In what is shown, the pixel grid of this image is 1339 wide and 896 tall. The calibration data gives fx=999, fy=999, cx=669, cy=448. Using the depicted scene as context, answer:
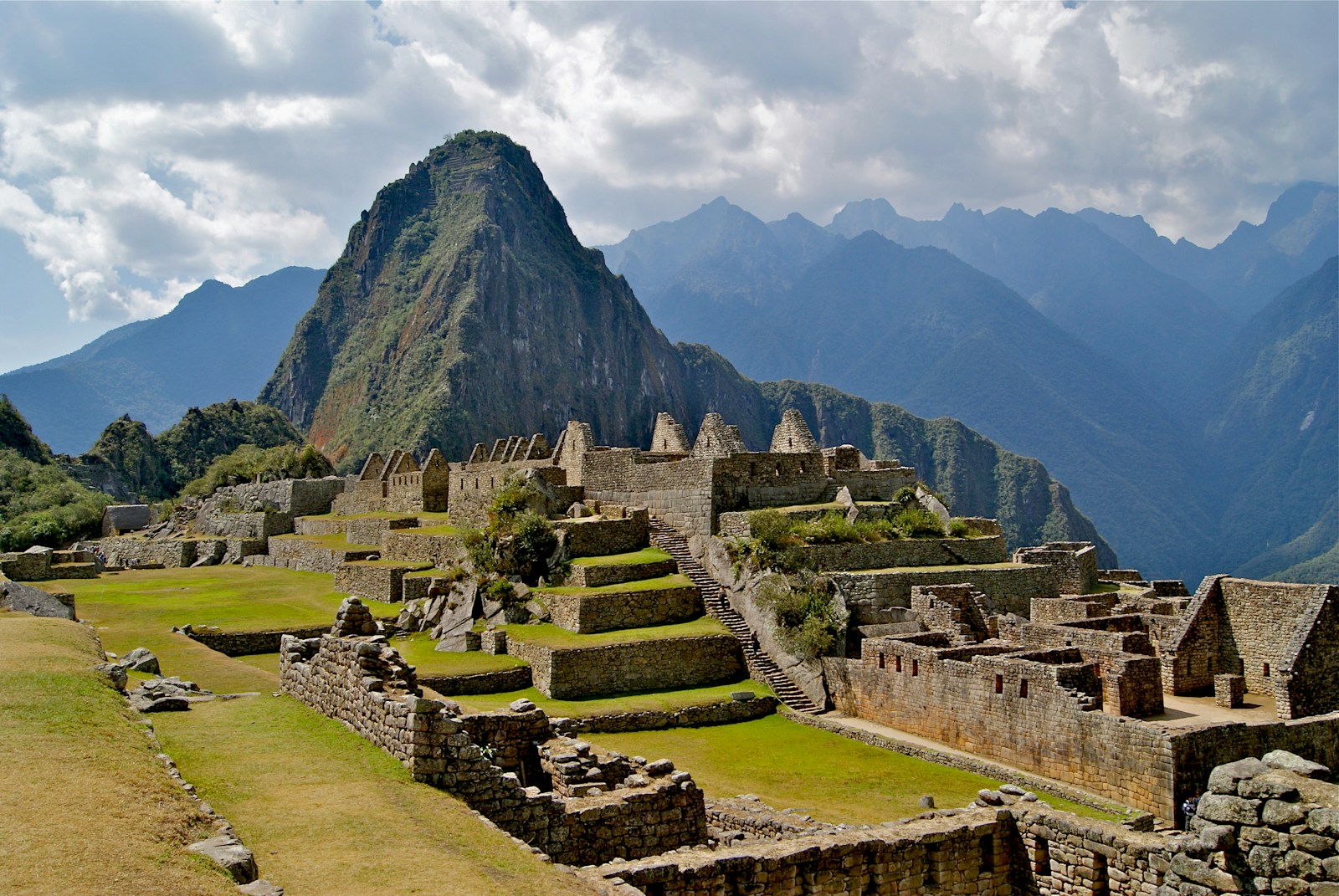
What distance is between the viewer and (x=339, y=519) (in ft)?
147

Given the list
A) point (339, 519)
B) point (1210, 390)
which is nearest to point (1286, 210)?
point (1210, 390)

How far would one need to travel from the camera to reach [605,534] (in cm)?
2648

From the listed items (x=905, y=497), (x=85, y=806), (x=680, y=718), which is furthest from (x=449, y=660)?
(x=85, y=806)

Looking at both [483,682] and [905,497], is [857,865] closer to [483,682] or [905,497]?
[483,682]

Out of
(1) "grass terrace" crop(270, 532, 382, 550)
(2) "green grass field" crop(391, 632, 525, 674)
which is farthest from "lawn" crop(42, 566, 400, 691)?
(2) "green grass field" crop(391, 632, 525, 674)

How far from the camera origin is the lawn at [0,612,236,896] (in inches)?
214


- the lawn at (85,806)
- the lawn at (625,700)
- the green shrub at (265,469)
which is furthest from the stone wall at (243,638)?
the green shrub at (265,469)

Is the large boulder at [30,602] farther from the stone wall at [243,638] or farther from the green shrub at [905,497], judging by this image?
the green shrub at [905,497]

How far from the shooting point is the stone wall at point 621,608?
2278 centimetres

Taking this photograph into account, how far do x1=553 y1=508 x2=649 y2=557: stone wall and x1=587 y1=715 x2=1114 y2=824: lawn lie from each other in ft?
24.3

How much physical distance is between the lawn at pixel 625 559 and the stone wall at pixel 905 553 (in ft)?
13.9

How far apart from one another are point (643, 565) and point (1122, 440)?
13586 cm

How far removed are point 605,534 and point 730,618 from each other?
459cm

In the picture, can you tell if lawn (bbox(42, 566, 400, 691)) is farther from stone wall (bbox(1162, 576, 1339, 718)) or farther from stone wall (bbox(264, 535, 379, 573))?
stone wall (bbox(1162, 576, 1339, 718))
